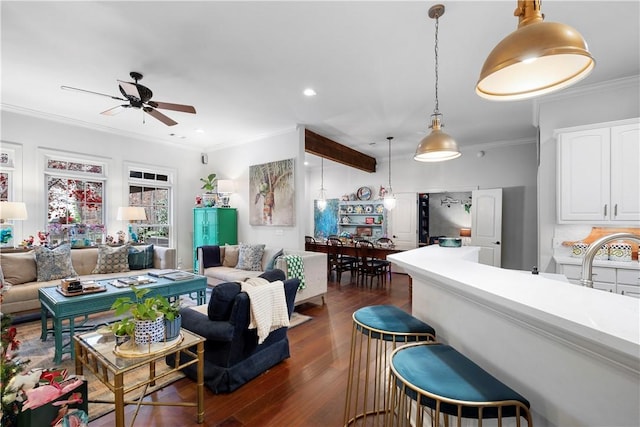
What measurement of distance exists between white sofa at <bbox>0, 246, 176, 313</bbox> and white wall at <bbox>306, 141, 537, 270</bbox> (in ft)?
20.0

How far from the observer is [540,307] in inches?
34.3

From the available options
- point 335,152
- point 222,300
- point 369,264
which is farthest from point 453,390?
point 335,152

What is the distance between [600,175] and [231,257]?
5204 millimetres

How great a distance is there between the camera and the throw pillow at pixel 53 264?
3.79 m

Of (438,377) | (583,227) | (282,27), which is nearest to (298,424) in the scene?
(438,377)

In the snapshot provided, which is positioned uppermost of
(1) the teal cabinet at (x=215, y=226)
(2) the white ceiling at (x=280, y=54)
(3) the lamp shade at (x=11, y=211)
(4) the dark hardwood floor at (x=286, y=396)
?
(2) the white ceiling at (x=280, y=54)

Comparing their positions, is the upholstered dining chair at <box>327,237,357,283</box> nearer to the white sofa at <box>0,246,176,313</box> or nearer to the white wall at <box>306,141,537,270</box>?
the white wall at <box>306,141,537,270</box>

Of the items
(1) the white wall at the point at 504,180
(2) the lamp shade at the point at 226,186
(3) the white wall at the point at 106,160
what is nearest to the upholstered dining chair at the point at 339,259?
(1) the white wall at the point at 504,180

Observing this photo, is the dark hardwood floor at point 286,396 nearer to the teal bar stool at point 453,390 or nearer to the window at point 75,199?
the teal bar stool at point 453,390

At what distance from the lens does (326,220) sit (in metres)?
8.62

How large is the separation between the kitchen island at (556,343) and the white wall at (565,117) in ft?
9.57

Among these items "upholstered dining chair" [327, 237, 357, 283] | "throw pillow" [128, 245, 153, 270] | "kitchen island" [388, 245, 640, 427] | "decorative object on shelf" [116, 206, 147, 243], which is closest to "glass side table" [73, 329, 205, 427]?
"kitchen island" [388, 245, 640, 427]

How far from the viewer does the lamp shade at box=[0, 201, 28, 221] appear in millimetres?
3708

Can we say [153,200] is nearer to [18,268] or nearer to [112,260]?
[112,260]
